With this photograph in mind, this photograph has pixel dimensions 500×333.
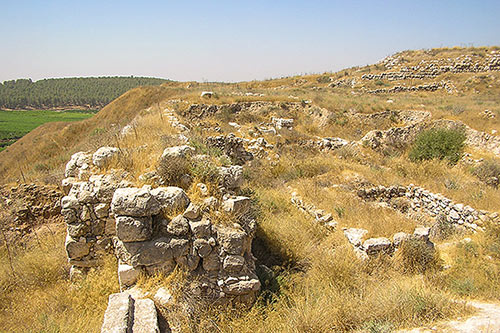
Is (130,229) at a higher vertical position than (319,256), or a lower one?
higher

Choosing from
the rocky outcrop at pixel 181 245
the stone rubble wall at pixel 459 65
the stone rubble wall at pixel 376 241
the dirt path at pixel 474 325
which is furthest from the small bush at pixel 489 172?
the stone rubble wall at pixel 459 65

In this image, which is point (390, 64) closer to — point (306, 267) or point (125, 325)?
point (306, 267)

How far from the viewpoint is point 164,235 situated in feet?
11.9

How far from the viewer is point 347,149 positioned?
39.6 feet

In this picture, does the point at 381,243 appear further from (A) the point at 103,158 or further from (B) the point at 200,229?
(A) the point at 103,158

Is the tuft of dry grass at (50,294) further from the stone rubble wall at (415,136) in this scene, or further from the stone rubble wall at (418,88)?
the stone rubble wall at (418,88)

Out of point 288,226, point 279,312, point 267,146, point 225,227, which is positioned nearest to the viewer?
point 279,312

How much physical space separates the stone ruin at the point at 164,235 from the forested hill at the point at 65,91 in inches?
3050

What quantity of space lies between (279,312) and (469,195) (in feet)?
22.8

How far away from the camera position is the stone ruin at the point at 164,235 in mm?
3482

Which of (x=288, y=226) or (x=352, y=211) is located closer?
(x=288, y=226)

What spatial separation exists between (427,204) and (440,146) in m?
4.19

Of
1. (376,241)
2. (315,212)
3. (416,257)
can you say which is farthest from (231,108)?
(416,257)

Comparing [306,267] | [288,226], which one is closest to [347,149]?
[288,226]
